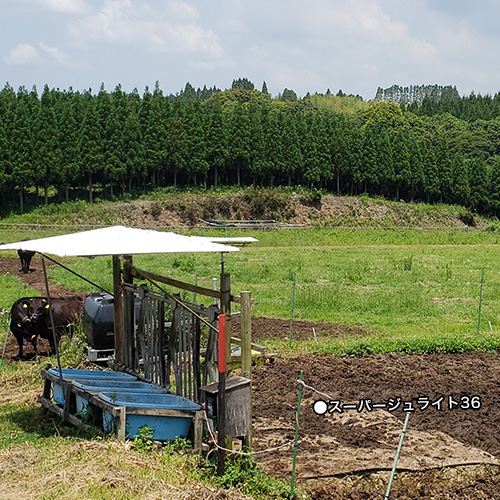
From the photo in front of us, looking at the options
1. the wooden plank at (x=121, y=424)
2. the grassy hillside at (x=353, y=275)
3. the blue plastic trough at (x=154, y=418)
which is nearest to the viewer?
the wooden plank at (x=121, y=424)

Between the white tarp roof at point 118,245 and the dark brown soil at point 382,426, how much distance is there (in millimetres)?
2408

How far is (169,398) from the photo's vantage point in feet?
23.3

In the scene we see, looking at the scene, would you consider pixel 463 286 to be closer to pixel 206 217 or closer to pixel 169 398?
pixel 169 398

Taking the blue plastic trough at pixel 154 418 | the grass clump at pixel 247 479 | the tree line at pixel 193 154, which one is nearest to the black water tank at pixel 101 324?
the blue plastic trough at pixel 154 418

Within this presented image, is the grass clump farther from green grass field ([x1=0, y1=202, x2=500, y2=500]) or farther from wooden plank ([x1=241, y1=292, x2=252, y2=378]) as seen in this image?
wooden plank ([x1=241, y1=292, x2=252, y2=378])

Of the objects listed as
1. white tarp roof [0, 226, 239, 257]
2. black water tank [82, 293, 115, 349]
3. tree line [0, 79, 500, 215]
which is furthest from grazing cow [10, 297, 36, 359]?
tree line [0, 79, 500, 215]

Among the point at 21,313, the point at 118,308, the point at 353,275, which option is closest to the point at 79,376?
the point at 118,308

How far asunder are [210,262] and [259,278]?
5.71 meters

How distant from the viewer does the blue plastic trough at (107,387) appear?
7064mm

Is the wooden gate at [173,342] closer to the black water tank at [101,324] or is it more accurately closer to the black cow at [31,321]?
the black water tank at [101,324]

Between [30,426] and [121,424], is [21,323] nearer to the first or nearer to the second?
[30,426]

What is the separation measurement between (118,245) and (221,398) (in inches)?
78.0

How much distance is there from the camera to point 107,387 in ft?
24.2

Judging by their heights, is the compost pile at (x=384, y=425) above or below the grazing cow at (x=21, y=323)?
below
